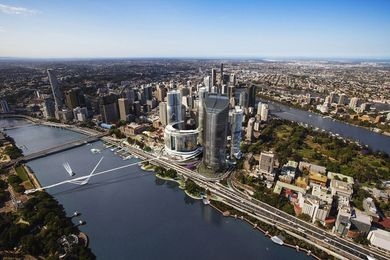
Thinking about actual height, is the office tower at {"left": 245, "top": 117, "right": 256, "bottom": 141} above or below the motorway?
above

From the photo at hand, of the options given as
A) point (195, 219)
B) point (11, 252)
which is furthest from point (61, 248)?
point (195, 219)

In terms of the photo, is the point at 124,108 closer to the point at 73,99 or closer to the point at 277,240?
the point at 73,99

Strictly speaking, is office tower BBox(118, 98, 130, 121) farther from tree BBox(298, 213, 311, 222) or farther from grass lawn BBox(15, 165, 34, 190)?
tree BBox(298, 213, 311, 222)

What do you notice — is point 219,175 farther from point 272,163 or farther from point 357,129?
point 357,129

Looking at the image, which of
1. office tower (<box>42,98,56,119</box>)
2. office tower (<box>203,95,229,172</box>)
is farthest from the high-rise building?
office tower (<box>42,98,56,119</box>)

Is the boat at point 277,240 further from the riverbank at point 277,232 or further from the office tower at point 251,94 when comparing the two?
the office tower at point 251,94

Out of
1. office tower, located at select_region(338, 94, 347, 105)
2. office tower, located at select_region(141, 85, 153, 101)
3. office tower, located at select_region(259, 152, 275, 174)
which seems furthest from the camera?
office tower, located at select_region(338, 94, 347, 105)
